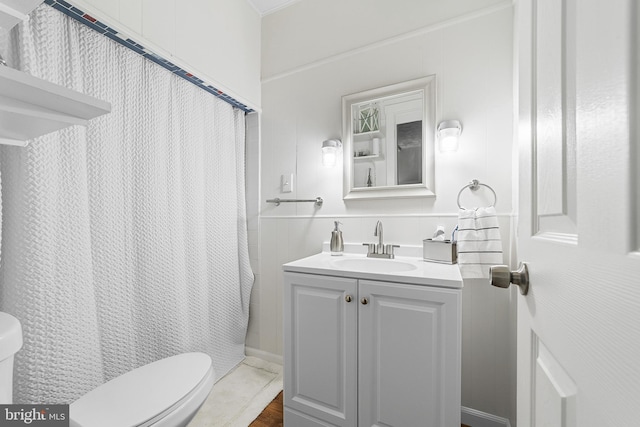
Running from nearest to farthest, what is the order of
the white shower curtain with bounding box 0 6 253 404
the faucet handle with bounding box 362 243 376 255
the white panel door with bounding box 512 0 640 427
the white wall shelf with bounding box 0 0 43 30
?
the white panel door with bounding box 512 0 640 427 → the white wall shelf with bounding box 0 0 43 30 → the white shower curtain with bounding box 0 6 253 404 → the faucet handle with bounding box 362 243 376 255

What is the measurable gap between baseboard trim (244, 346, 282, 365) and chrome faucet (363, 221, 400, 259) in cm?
104

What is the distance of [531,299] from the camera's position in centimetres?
50

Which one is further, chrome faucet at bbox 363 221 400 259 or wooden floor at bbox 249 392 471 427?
chrome faucet at bbox 363 221 400 259

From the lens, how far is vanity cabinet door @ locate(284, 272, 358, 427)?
1157mm

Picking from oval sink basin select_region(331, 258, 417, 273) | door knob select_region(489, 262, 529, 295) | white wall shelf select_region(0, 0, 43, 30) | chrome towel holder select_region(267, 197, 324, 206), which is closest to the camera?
door knob select_region(489, 262, 529, 295)

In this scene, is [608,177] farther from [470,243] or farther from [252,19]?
[252,19]

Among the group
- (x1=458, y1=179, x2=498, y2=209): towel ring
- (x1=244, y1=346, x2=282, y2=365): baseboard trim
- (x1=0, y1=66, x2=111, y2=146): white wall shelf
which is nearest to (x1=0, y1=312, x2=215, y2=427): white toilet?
(x1=0, y1=66, x2=111, y2=146): white wall shelf

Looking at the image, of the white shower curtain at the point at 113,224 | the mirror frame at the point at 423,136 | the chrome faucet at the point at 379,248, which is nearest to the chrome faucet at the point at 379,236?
the chrome faucet at the point at 379,248

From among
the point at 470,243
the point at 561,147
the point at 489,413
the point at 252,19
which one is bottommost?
the point at 489,413

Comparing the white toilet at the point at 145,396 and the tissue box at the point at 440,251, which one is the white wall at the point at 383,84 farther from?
the white toilet at the point at 145,396

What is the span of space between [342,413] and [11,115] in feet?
4.98

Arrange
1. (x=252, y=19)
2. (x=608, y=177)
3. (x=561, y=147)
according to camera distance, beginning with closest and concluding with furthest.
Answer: (x=608, y=177) → (x=561, y=147) → (x=252, y=19)

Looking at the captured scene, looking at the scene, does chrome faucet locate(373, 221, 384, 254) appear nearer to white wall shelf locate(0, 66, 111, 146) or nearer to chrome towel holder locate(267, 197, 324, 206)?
chrome towel holder locate(267, 197, 324, 206)

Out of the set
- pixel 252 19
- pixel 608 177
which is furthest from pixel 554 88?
pixel 252 19
